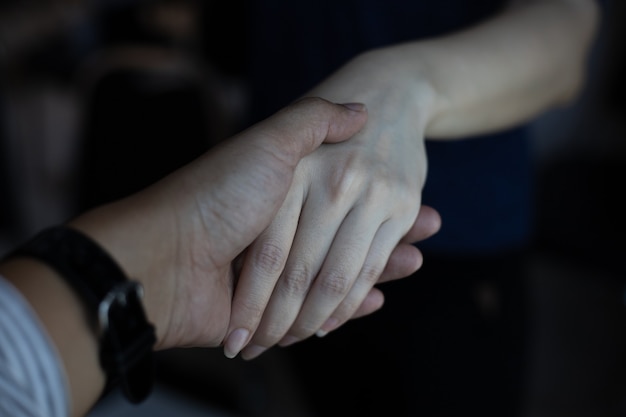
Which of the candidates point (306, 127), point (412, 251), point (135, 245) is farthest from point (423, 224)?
point (135, 245)

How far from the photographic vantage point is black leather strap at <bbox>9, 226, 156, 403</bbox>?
47 cm

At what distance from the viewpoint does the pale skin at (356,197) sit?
58 centimetres

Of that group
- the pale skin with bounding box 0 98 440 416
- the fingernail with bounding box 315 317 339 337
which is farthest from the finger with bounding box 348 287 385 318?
the pale skin with bounding box 0 98 440 416

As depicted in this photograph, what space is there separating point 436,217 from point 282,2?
38cm

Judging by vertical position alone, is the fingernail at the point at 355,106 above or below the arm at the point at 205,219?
above

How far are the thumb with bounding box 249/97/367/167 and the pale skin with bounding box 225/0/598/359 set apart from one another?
18mm

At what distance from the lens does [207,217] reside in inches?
21.7

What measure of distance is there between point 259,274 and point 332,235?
0.07 metres

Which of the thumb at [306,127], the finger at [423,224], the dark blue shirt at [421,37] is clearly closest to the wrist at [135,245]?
the thumb at [306,127]

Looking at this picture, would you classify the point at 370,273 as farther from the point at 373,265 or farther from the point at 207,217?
the point at 207,217

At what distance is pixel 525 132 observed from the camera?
0.95 m

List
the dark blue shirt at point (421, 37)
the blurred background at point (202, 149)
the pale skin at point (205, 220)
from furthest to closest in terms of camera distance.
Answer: the blurred background at point (202, 149) < the dark blue shirt at point (421, 37) < the pale skin at point (205, 220)

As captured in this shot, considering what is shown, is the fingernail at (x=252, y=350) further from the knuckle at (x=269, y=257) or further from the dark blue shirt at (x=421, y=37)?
the dark blue shirt at (x=421, y=37)

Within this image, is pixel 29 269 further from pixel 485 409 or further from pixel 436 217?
pixel 485 409
